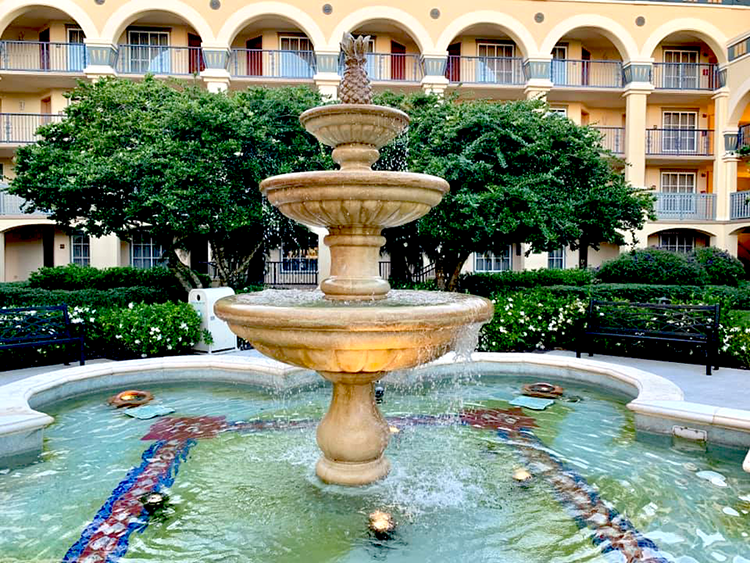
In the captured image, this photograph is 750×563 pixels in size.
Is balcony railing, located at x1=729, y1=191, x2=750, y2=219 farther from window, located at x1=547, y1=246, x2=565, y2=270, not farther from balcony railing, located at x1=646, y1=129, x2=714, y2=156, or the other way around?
window, located at x1=547, y1=246, x2=565, y2=270

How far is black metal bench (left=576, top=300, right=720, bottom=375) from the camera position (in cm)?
830

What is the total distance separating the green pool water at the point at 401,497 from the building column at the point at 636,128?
65.7 ft

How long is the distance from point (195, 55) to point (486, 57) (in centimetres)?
1241

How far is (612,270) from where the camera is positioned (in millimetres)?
15469

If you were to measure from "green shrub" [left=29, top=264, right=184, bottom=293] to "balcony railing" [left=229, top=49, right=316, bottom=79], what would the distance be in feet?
34.3

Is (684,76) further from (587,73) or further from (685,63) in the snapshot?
(587,73)

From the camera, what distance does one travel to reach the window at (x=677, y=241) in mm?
25800

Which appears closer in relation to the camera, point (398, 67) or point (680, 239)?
point (398, 67)

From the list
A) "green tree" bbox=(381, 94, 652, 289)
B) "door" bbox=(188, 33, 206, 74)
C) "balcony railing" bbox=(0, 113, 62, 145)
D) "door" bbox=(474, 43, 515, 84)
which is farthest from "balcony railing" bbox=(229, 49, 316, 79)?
"green tree" bbox=(381, 94, 652, 289)

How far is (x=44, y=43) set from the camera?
2248cm

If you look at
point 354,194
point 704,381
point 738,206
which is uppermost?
point 738,206

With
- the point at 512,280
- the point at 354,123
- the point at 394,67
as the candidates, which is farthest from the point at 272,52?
the point at 354,123

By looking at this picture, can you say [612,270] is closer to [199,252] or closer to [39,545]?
[39,545]

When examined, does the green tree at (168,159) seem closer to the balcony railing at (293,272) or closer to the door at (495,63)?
the balcony railing at (293,272)
